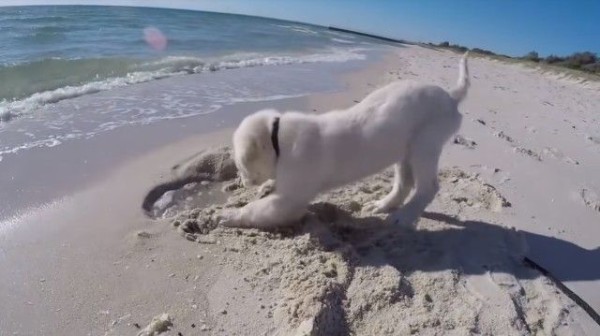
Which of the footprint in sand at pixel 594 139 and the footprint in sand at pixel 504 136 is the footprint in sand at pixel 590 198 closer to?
the footprint in sand at pixel 504 136

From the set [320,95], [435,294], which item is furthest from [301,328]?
[320,95]

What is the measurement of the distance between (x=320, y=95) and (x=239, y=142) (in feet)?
17.4

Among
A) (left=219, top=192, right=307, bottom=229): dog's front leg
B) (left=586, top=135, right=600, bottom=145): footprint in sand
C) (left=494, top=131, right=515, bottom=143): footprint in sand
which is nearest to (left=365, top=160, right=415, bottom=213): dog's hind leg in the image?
(left=219, top=192, right=307, bottom=229): dog's front leg

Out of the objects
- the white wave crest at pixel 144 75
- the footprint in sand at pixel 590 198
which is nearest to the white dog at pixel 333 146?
the footprint in sand at pixel 590 198

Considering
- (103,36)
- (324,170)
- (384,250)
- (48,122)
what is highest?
(324,170)

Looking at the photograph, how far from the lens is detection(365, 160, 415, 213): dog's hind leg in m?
4.16

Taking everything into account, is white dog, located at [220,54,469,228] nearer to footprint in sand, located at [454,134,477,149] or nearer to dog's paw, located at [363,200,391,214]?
dog's paw, located at [363,200,391,214]

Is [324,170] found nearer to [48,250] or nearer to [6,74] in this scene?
[48,250]

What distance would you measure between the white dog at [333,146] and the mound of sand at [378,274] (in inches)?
9.8

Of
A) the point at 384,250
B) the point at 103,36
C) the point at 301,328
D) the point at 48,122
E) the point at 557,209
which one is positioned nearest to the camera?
the point at 301,328

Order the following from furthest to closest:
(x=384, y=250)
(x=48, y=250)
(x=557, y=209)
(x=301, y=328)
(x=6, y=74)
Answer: (x=6, y=74), (x=557, y=209), (x=384, y=250), (x=48, y=250), (x=301, y=328)

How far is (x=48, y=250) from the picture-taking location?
317 cm

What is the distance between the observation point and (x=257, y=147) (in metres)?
3.63

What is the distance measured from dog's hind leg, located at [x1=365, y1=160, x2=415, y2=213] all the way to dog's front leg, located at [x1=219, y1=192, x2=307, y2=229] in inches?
30.2
